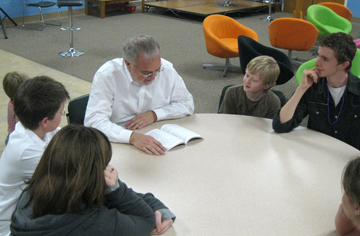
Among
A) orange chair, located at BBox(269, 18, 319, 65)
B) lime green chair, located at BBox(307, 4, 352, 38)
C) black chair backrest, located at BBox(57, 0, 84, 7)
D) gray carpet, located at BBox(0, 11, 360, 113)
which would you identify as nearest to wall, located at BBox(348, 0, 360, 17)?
gray carpet, located at BBox(0, 11, 360, 113)

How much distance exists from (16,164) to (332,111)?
5.97ft

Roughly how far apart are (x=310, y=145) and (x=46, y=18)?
742 centimetres

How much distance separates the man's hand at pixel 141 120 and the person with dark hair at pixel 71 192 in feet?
3.14

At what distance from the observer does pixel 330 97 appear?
231 cm

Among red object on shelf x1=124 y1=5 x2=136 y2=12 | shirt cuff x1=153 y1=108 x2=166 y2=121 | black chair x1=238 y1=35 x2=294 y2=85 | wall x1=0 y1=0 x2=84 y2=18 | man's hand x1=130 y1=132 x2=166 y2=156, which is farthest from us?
red object on shelf x1=124 y1=5 x2=136 y2=12

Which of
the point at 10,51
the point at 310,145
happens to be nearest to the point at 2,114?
A: the point at 10,51

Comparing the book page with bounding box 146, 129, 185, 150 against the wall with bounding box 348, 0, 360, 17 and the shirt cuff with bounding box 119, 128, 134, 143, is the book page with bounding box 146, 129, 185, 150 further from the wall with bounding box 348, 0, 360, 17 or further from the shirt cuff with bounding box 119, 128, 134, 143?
the wall with bounding box 348, 0, 360, 17

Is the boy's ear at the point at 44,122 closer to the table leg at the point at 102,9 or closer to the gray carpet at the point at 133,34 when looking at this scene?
the gray carpet at the point at 133,34

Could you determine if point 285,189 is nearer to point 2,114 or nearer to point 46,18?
point 2,114

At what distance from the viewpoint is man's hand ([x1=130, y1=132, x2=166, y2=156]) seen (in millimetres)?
1951

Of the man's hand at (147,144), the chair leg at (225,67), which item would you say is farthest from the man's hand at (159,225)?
the chair leg at (225,67)

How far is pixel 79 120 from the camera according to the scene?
2.36 metres

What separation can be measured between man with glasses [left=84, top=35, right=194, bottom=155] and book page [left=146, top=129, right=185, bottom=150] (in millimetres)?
53

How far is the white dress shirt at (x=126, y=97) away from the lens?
Answer: 2.22 m
